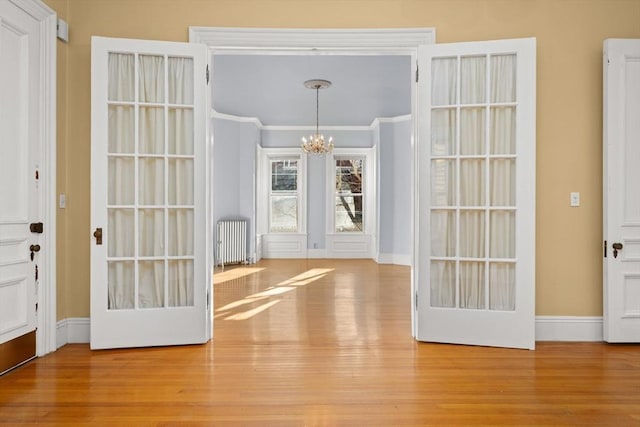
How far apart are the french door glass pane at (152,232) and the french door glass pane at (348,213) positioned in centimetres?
662

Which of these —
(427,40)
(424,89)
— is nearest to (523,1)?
(427,40)

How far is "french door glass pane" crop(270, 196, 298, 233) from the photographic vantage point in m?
9.78

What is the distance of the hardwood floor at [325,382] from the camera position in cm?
221

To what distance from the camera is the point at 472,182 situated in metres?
3.41

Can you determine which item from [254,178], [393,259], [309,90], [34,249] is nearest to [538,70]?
[34,249]

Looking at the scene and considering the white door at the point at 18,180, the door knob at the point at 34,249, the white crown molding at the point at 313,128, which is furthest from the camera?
the white crown molding at the point at 313,128

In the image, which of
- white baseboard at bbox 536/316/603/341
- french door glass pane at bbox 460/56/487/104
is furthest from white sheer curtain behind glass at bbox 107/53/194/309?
white baseboard at bbox 536/316/603/341

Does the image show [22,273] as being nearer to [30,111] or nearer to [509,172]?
[30,111]

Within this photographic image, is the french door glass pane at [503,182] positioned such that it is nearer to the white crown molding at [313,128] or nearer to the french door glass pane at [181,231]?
the french door glass pane at [181,231]

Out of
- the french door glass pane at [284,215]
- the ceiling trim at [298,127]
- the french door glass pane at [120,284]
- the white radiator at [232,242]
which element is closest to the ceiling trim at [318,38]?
the french door glass pane at [120,284]

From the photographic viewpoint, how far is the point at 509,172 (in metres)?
3.37

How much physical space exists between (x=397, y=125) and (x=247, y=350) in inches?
259

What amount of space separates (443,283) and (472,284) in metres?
0.23

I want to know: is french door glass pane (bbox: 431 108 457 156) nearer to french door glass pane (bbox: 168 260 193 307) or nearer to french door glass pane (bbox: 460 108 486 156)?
french door glass pane (bbox: 460 108 486 156)
